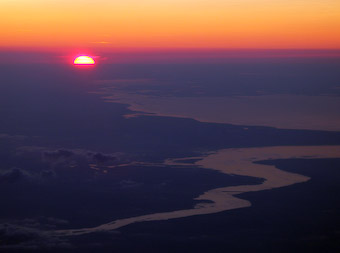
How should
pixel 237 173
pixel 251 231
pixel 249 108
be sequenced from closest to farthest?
pixel 251 231, pixel 237 173, pixel 249 108

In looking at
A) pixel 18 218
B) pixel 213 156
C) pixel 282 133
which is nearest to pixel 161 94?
pixel 282 133

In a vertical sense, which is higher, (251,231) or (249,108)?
(249,108)

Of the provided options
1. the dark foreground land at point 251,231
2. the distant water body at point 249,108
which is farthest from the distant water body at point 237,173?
the distant water body at point 249,108

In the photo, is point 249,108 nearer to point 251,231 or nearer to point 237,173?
point 237,173

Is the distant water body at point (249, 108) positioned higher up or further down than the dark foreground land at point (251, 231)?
higher up

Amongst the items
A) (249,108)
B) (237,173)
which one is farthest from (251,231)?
(249,108)

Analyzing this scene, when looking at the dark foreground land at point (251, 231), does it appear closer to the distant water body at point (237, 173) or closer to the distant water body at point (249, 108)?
the distant water body at point (237, 173)

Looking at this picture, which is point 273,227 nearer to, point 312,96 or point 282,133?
point 282,133

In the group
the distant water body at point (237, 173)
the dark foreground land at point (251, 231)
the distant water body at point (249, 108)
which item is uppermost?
the distant water body at point (249, 108)
